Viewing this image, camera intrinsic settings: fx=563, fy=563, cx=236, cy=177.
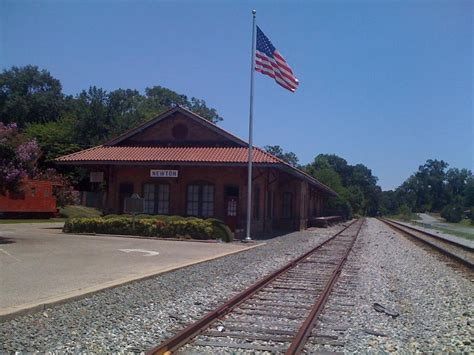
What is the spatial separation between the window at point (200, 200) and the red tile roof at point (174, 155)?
1.80 m

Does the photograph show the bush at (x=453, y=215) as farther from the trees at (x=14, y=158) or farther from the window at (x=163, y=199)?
the trees at (x=14, y=158)

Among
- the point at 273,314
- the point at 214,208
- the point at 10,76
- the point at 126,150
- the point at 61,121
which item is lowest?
the point at 273,314

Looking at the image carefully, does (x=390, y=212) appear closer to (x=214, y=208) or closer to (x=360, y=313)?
(x=214, y=208)

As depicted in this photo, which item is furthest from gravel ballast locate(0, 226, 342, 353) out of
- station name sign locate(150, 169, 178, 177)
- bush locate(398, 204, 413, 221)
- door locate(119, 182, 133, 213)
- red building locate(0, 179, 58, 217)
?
bush locate(398, 204, 413, 221)

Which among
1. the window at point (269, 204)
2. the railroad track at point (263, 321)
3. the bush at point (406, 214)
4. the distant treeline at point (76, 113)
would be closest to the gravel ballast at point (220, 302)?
the railroad track at point (263, 321)

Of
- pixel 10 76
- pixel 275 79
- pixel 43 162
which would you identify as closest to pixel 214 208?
pixel 275 79

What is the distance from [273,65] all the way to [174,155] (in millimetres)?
8215

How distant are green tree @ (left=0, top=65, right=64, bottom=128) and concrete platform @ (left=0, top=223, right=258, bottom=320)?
2326 inches

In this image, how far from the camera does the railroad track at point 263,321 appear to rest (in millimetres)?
6688

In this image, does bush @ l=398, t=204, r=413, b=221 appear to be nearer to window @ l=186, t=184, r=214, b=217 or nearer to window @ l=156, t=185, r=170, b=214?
window @ l=186, t=184, r=214, b=217

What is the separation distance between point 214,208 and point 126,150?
20.6 feet

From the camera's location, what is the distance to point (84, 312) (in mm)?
8391

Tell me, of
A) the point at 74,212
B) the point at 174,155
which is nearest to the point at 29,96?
the point at 74,212

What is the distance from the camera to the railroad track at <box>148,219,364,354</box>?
6688mm
